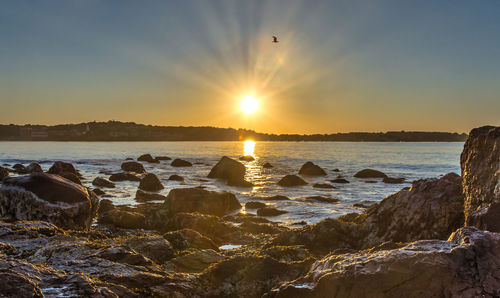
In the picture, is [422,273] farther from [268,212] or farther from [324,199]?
[324,199]

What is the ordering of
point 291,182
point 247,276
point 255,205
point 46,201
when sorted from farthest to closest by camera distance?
point 291,182, point 255,205, point 46,201, point 247,276

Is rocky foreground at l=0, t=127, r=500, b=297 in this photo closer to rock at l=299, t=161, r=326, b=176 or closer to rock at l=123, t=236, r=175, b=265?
rock at l=123, t=236, r=175, b=265

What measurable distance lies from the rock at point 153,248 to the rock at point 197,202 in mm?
6126

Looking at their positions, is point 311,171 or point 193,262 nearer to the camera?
point 193,262

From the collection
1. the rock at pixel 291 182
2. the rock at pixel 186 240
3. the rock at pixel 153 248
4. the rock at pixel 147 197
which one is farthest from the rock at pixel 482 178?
the rock at pixel 291 182

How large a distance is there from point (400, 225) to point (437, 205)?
0.81 meters

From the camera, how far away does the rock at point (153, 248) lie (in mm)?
5828

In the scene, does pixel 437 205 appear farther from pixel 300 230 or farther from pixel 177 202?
pixel 177 202

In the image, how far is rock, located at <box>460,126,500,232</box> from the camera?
188 inches

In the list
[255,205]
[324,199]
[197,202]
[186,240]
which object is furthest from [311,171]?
[186,240]

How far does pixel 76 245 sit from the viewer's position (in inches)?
187

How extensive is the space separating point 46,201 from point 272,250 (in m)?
5.97

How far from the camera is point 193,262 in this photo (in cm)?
564

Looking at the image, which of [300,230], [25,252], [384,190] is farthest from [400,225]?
[384,190]
